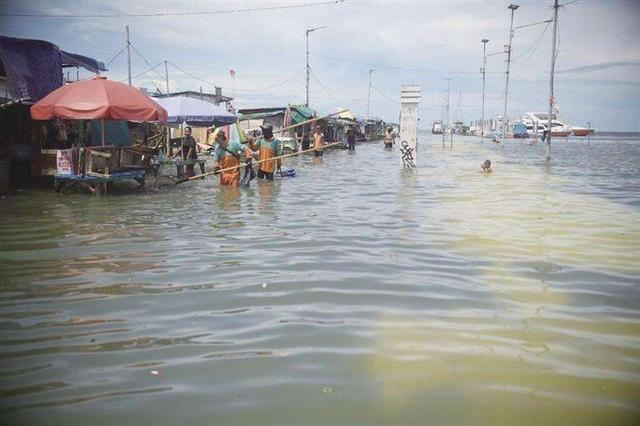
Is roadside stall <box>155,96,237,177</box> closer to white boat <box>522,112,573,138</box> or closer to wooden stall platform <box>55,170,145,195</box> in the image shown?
wooden stall platform <box>55,170,145,195</box>

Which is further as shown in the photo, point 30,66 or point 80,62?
point 80,62

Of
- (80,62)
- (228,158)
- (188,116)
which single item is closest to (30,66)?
(80,62)

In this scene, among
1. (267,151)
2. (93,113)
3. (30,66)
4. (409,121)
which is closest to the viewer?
(93,113)

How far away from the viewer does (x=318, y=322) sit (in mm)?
3941

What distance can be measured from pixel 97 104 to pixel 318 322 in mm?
9082

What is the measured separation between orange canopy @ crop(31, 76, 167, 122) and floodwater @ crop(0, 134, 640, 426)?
11.1 ft

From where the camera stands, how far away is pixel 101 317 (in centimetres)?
399

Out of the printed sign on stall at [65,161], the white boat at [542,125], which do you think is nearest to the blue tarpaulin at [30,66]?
the printed sign on stall at [65,161]

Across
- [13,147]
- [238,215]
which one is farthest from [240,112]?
[238,215]

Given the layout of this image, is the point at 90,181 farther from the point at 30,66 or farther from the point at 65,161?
the point at 30,66

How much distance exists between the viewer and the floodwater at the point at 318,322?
2793mm

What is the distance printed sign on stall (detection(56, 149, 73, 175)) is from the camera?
11.9m

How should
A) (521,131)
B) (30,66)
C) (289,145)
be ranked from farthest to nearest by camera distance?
(521,131) → (289,145) → (30,66)

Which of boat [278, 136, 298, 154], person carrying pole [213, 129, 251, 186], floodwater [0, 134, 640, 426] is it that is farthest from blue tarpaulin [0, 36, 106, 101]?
boat [278, 136, 298, 154]
